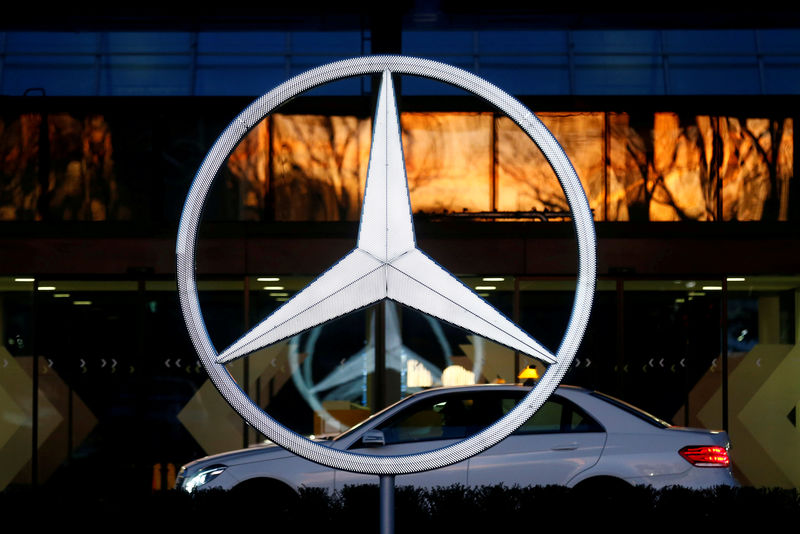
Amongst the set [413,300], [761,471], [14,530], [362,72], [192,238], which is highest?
[362,72]

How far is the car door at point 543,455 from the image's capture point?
848cm

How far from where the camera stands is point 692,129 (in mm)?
14180

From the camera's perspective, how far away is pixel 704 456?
8492 millimetres

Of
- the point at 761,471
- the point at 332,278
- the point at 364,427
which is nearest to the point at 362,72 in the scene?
the point at 332,278

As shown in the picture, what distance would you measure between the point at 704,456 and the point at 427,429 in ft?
7.68

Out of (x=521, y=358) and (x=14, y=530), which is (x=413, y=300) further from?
(x=521, y=358)

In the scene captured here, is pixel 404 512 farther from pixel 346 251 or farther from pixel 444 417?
pixel 346 251

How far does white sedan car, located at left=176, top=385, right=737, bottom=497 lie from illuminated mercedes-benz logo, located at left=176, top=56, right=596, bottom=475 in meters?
3.64

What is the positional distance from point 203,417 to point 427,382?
124 inches

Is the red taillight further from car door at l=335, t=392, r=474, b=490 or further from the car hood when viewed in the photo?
the car hood

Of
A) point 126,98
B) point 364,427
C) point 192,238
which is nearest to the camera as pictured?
point 192,238

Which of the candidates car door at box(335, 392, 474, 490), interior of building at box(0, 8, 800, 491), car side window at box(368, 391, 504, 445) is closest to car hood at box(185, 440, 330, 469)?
car door at box(335, 392, 474, 490)

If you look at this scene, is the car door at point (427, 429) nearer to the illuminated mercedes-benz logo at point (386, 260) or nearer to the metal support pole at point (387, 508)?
the metal support pole at point (387, 508)

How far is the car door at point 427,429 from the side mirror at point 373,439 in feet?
0.81
